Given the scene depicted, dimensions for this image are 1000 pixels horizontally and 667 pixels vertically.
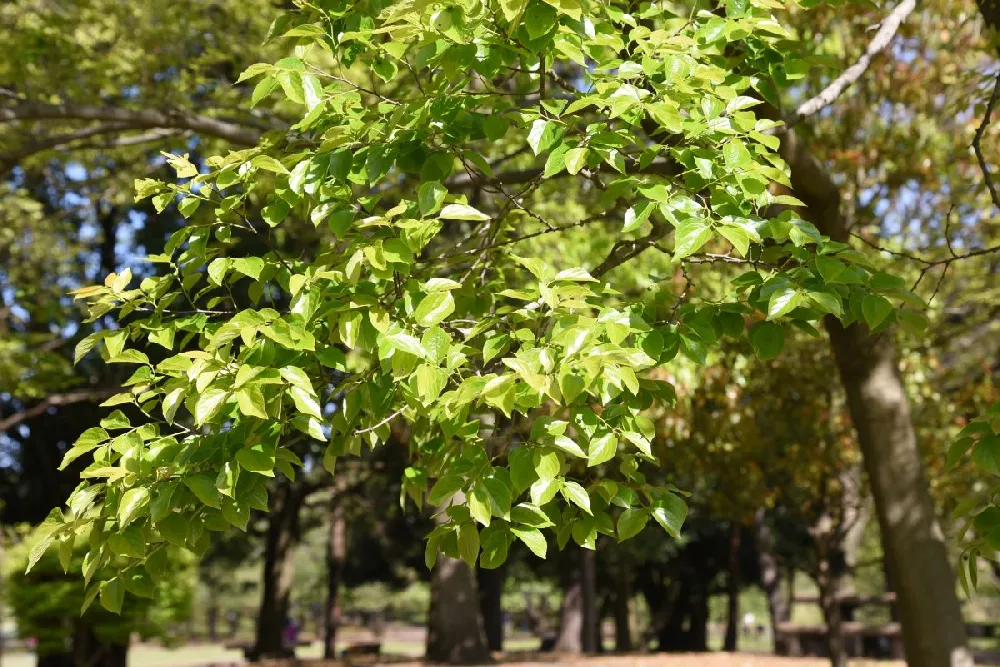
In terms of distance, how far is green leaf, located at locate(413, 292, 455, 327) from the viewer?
2955mm

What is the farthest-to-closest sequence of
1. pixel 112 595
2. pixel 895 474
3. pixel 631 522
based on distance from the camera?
pixel 895 474, pixel 112 595, pixel 631 522

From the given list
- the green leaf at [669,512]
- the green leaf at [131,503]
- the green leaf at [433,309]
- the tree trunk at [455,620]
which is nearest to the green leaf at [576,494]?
the green leaf at [669,512]

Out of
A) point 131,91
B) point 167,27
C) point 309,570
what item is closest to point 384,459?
point 131,91

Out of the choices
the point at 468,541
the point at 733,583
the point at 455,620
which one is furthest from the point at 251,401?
the point at 733,583

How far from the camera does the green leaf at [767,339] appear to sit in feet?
11.0

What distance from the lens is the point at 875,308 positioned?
10.1 ft

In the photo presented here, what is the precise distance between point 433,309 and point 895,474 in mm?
4101

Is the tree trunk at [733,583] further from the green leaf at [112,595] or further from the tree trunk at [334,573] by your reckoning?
the green leaf at [112,595]

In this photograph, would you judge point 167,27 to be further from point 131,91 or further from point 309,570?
point 309,570

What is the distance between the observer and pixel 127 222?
22.6m

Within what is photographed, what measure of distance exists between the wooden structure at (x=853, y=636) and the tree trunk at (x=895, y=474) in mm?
15805

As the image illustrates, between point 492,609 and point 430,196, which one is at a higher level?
point 430,196

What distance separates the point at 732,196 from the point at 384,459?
2134 cm

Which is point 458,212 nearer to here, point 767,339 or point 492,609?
point 767,339
